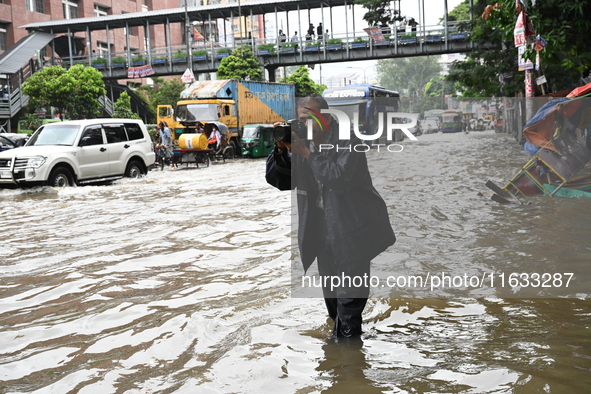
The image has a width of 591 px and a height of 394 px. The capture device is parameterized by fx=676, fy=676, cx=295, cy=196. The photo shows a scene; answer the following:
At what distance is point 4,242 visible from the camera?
30.1 feet

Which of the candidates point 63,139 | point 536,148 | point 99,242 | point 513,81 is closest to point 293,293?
point 99,242

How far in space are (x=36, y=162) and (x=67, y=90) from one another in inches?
895

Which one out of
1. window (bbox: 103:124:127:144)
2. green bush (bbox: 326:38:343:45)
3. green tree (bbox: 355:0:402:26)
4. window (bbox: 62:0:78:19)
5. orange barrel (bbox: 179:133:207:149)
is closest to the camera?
window (bbox: 103:124:127:144)

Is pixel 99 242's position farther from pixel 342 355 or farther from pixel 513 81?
pixel 513 81

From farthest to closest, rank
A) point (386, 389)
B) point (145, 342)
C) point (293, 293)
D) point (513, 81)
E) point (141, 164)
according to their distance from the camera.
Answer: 1. point (513, 81)
2. point (141, 164)
3. point (293, 293)
4. point (145, 342)
5. point (386, 389)

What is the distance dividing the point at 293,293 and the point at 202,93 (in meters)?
25.0

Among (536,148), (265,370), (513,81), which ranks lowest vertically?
(265,370)

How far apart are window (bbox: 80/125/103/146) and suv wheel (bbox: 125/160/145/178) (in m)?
1.23

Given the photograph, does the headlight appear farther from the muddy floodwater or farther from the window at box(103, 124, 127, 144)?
the muddy floodwater

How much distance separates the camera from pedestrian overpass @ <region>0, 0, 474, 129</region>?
42719 millimetres

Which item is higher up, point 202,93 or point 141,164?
point 202,93

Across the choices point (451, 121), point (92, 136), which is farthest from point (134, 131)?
point (451, 121)

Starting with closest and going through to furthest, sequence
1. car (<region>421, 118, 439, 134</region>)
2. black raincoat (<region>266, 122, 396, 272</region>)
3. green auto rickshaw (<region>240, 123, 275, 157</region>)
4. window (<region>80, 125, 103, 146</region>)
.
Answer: black raincoat (<region>266, 122, 396, 272</region>) < car (<region>421, 118, 439, 134</region>) < window (<region>80, 125, 103, 146</region>) < green auto rickshaw (<region>240, 123, 275, 157</region>)

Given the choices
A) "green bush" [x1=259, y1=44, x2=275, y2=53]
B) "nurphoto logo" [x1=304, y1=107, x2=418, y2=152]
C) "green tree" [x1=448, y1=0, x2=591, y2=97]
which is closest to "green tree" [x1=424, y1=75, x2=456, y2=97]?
"nurphoto logo" [x1=304, y1=107, x2=418, y2=152]
